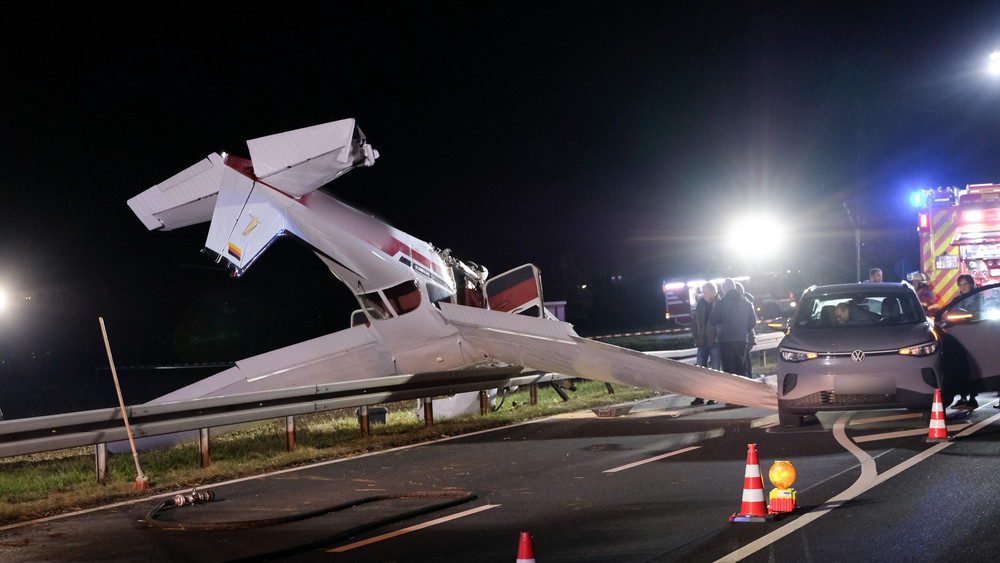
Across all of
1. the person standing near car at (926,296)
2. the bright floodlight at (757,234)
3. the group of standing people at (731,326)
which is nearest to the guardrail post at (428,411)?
the group of standing people at (731,326)

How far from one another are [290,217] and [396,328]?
8.60 feet

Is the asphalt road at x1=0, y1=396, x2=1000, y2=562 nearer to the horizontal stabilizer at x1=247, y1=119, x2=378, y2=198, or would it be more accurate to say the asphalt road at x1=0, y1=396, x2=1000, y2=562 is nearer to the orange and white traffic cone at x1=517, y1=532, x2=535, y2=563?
the orange and white traffic cone at x1=517, y1=532, x2=535, y2=563

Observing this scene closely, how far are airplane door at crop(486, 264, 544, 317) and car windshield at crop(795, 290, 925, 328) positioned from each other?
18.2 feet

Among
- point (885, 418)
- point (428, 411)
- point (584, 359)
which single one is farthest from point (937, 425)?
point (428, 411)

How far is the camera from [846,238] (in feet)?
209

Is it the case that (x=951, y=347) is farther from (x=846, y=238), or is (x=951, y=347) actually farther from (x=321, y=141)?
(x=846, y=238)

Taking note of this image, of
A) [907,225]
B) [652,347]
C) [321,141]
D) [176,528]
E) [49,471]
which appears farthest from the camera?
[907,225]

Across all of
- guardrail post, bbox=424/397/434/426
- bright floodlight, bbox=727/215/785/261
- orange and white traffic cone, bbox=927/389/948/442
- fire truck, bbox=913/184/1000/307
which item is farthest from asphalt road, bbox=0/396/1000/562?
bright floodlight, bbox=727/215/785/261

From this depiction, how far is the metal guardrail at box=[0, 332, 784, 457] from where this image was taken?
9227 millimetres

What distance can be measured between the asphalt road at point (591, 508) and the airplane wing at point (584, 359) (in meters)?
1.12

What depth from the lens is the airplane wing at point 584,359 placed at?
13.0 m

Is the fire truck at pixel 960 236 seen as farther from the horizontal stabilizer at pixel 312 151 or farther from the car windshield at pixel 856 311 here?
the horizontal stabilizer at pixel 312 151

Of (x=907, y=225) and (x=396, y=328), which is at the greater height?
(x=907, y=225)

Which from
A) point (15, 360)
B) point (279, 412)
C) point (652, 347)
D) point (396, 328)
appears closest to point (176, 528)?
point (279, 412)
